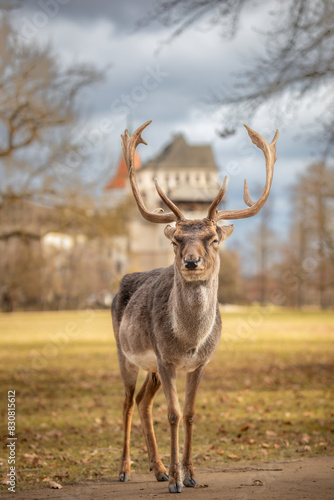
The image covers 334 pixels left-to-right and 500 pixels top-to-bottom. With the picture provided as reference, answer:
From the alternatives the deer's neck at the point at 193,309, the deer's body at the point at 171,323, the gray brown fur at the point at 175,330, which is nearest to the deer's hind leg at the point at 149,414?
the gray brown fur at the point at 175,330

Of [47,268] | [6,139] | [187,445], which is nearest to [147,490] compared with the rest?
[187,445]

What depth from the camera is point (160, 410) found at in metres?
11.6

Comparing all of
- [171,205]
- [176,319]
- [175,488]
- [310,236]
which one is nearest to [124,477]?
[175,488]

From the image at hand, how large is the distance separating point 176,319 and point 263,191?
5.43 ft

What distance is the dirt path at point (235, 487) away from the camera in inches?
229

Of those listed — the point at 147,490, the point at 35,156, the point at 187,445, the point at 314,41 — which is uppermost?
the point at 314,41

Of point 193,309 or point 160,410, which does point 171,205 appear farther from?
point 160,410

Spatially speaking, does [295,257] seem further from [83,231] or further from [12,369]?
[12,369]

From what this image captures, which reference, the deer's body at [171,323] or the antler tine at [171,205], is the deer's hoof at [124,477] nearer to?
the deer's body at [171,323]

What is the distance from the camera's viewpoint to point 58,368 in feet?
59.5

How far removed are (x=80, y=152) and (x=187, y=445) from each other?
16783mm

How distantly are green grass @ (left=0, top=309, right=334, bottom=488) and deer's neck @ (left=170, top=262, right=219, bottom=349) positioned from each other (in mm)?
2312

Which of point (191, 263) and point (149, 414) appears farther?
point (149, 414)

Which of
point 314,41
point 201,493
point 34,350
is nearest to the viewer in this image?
point 201,493
